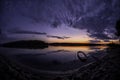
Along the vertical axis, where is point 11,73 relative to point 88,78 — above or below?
above

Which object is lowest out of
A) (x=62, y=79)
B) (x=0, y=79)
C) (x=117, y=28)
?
(x=62, y=79)

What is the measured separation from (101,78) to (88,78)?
30.1 inches

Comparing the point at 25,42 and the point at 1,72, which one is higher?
the point at 25,42

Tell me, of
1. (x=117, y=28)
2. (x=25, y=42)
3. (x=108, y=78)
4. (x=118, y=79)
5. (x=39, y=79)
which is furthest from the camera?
(x=25, y=42)

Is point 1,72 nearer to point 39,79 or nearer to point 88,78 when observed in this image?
point 39,79

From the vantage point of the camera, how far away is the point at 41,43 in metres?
74.7

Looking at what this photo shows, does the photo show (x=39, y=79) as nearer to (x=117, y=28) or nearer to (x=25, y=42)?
(x=117, y=28)

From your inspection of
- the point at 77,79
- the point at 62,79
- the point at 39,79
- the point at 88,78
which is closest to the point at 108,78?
the point at 88,78

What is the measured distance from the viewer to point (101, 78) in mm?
5926

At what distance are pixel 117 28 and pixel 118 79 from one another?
34.7 meters

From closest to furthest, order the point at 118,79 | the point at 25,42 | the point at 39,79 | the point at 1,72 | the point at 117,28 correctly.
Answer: the point at 118,79
the point at 1,72
the point at 39,79
the point at 117,28
the point at 25,42

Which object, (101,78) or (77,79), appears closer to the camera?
(101,78)

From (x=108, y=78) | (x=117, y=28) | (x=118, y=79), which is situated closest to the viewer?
(x=118, y=79)

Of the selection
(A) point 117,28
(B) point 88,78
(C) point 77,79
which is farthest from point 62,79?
(A) point 117,28
